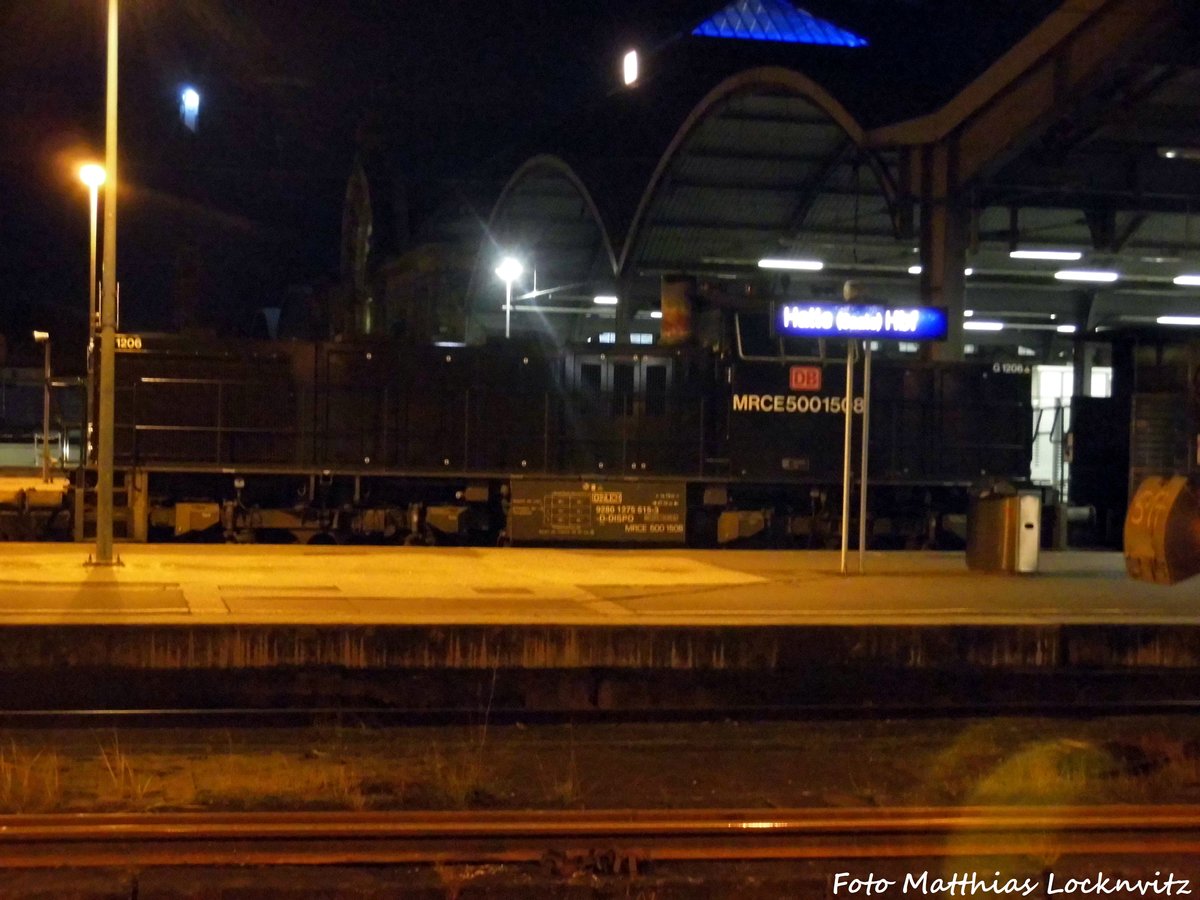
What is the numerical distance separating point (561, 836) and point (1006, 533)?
43.4ft

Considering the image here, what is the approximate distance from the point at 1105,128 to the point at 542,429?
41.2ft

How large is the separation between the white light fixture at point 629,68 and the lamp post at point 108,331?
39.4 m

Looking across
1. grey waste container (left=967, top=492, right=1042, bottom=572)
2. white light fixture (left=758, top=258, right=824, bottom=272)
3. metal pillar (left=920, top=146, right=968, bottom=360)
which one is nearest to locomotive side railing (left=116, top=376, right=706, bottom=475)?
grey waste container (left=967, top=492, right=1042, bottom=572)

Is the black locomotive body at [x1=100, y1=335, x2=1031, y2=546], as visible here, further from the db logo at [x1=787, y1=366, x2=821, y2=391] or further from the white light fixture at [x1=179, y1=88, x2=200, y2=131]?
the white light fixture at [x1=179, y1=88, x2=200, y2=131]

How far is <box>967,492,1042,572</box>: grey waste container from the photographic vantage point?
65.0 feet

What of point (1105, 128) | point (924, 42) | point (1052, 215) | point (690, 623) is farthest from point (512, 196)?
point (690, 623)

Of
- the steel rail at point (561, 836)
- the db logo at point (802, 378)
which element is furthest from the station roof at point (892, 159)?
the steel rail at point (561, 836)

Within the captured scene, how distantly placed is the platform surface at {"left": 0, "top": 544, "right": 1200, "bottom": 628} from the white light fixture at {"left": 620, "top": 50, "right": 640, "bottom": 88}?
37942mm

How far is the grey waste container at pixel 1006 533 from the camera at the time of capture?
1981 cm

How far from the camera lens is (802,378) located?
76.4 ft

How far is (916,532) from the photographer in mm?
24422

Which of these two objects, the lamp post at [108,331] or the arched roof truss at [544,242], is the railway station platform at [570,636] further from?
the arched roof truss at [544,242]

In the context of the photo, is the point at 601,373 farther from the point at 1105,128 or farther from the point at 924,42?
the point at 924,42

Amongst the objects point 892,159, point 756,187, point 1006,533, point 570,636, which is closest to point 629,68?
point 756,187
